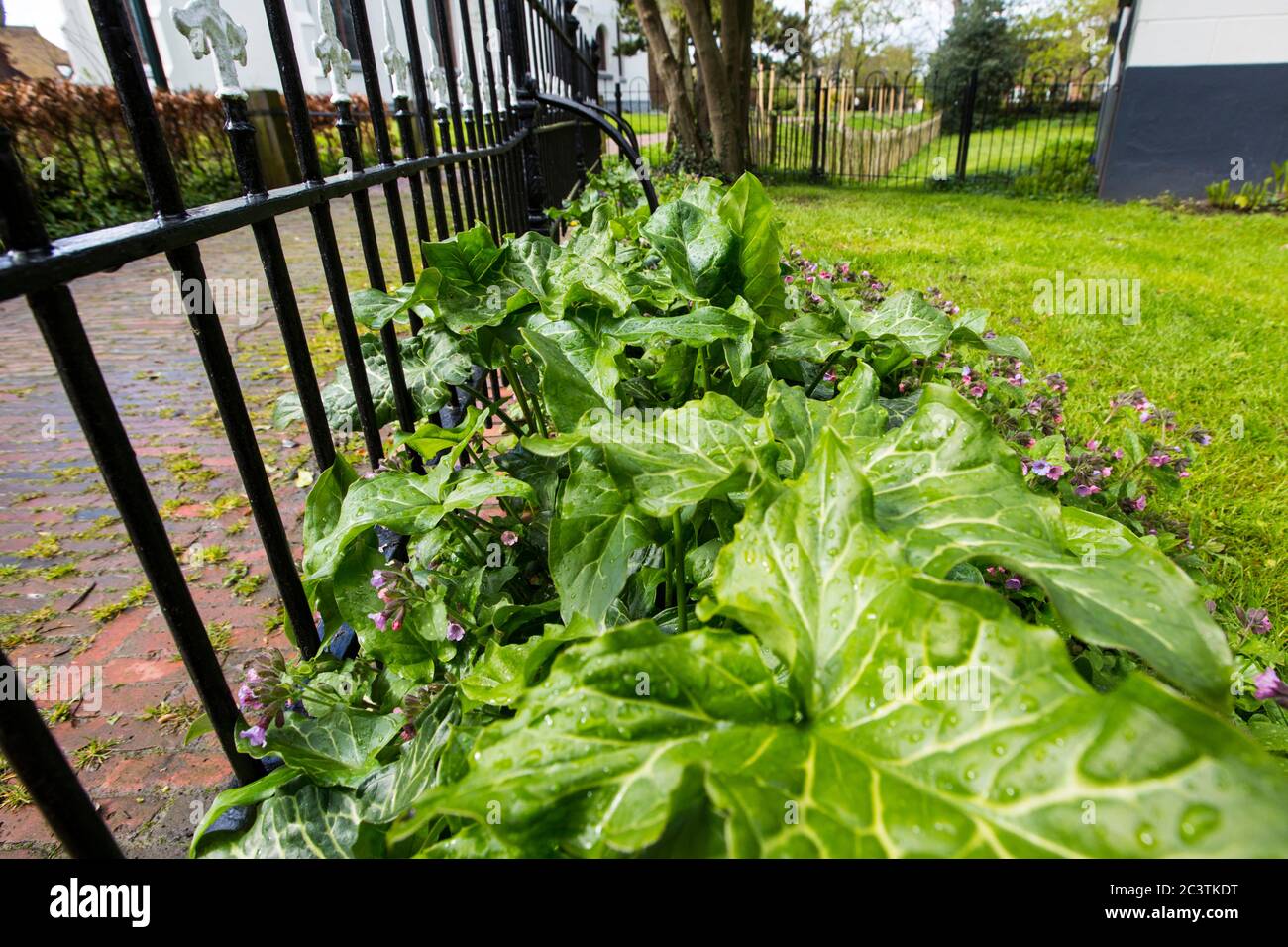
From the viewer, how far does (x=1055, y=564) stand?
824mm

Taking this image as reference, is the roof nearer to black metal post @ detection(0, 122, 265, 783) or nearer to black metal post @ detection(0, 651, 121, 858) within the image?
black metal post @ detection(0, 122, 265, 783)

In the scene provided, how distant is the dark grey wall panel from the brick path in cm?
1126

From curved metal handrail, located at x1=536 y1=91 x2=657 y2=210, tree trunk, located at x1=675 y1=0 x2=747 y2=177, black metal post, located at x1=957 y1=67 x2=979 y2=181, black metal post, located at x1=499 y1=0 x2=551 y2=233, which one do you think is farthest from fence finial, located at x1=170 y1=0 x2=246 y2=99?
black metal post, located at x1=957 y1=67 x2=979 y2=181

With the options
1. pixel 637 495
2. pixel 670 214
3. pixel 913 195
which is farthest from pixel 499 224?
pixel 913 195

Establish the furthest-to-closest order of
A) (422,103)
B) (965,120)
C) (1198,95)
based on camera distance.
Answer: (965,120) < (1198,95) < (422,103)

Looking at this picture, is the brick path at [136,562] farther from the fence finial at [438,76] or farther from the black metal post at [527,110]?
the fence finial at [438,76]

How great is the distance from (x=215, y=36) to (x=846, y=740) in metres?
1.36

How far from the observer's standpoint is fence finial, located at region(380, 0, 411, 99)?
197 cm

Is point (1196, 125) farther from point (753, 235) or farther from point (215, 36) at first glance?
point (215, 36)

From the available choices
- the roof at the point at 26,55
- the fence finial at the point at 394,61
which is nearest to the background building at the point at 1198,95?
the fence finial at the point at 394,61

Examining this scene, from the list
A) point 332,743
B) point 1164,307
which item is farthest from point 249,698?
point 1164,307

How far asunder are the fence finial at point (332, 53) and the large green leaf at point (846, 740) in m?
1.40

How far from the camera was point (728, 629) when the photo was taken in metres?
0.96
